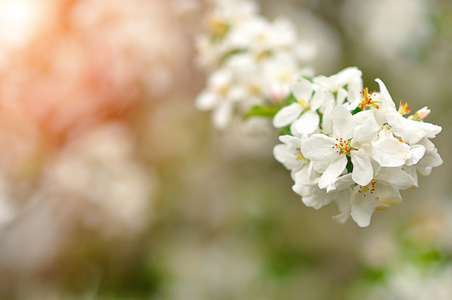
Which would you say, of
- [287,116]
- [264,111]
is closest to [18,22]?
[264,111]

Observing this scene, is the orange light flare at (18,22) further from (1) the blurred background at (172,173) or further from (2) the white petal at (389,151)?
(2) the white petal at (389,151)

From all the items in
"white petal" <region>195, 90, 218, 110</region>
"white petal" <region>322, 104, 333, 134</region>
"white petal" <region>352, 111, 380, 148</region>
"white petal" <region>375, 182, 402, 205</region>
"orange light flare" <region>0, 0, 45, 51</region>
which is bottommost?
"white petal" <region>375, 182, 402, 205</region>

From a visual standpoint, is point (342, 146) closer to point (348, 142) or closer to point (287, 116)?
point (348, 142)

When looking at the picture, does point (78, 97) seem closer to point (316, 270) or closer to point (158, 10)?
point (158, 10)

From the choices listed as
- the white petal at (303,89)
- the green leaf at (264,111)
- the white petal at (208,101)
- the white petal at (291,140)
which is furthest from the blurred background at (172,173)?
the white petal at (291,140)

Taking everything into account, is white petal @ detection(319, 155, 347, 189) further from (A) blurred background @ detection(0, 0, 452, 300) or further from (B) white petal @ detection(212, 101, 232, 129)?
(A) blurred background @ detection(0, 0, 452, 300)

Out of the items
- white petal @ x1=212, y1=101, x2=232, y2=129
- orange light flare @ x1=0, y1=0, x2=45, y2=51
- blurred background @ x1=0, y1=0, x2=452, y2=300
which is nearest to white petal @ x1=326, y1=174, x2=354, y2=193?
white petal @ x1=212, y1=101, x2=232, y2=129
